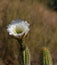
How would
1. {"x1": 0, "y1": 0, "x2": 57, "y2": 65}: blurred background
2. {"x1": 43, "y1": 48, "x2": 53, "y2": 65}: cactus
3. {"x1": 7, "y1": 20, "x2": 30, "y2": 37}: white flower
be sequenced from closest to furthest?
{"x1": 7, "y1": 20, "x2": 30, "y2": 37}: white flower
{"x1": 43, "y1": 48, "x2": 53, "y2": 65}: cactus
{"x1": 0, "y1": 0, "x2": 57, "y2": 65}: blurred background

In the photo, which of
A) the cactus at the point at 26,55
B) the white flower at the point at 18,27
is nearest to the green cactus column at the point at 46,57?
the cactus at the point at 26,55

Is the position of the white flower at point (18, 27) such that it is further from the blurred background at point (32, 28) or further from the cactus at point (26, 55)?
the blurred background at point (32, 28)

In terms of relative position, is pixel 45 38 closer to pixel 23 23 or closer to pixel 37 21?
pixel 37 21

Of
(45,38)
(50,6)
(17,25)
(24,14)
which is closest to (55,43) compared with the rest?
(45,38)

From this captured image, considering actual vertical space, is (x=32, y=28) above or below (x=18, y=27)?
below

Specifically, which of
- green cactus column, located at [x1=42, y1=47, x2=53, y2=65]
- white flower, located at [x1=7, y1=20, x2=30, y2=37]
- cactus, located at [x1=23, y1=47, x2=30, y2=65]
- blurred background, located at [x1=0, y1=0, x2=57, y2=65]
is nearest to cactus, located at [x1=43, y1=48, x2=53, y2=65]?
green cactus column, located at [x1=42, y1=47, x2=53, y2=65]

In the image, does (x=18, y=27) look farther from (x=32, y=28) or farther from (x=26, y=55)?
(x=32, y=28)

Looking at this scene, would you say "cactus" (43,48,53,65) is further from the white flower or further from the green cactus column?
the white flower

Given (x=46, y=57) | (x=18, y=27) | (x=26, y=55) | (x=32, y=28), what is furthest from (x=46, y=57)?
(x=32, y=28)
